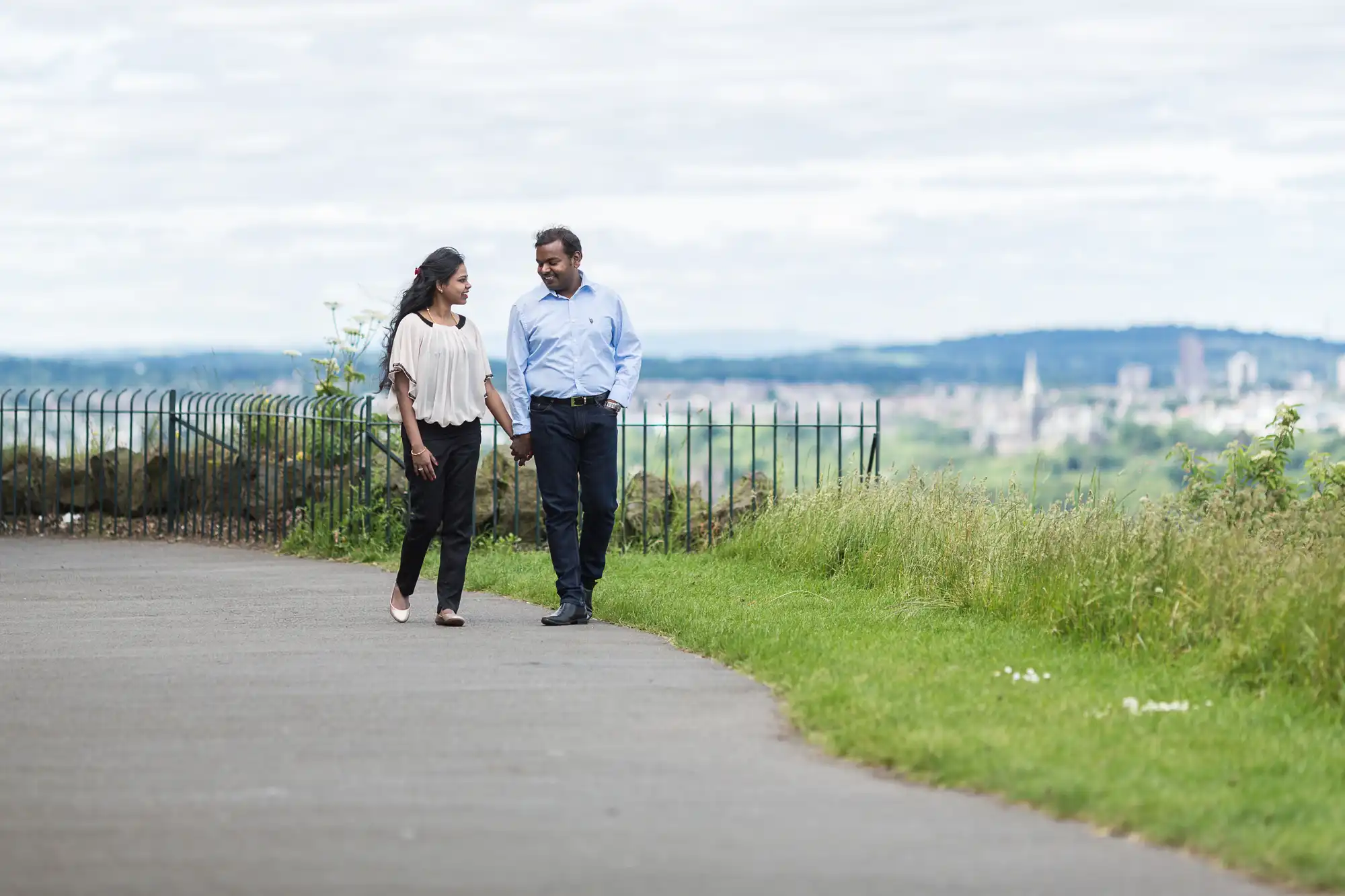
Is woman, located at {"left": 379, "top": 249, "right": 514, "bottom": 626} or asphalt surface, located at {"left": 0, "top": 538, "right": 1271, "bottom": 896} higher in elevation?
woman, located at {"left": 379, "top": 249, "right": 514, "bottom": 626}

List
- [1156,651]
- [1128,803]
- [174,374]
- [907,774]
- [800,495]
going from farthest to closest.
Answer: [174,374]
[800,495]
[1156,651]
[907,774]
[1128,803]

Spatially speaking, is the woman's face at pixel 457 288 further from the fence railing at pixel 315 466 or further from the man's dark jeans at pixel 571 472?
the fence railing at pixel 315 466

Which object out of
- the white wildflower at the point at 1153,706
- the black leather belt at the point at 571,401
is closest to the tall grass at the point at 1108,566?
the white wildflower at the point at 1153,706

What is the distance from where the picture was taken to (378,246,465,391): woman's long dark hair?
9984 mm

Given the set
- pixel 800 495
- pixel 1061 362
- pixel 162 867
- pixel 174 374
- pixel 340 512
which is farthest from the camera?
pixel 1061 362

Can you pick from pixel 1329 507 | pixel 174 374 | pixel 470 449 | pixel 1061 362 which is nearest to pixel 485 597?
pixel 470 449

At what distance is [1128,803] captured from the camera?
5.43 metres

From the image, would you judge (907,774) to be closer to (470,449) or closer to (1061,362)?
(470,449)

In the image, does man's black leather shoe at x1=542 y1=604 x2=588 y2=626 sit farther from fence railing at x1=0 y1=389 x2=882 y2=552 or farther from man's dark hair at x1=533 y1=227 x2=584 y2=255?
fence railing at x1=0 y1=389 x2=882 y2=552

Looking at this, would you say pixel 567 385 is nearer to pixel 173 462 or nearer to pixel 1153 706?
pixel 1153 706

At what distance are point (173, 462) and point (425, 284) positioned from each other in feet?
30.7

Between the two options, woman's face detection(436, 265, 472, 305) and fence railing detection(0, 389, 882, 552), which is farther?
fence railing detection(0, 389, 882, 552)

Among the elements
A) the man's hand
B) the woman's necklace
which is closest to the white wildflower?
the man's hand

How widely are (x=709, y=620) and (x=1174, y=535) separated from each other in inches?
105
